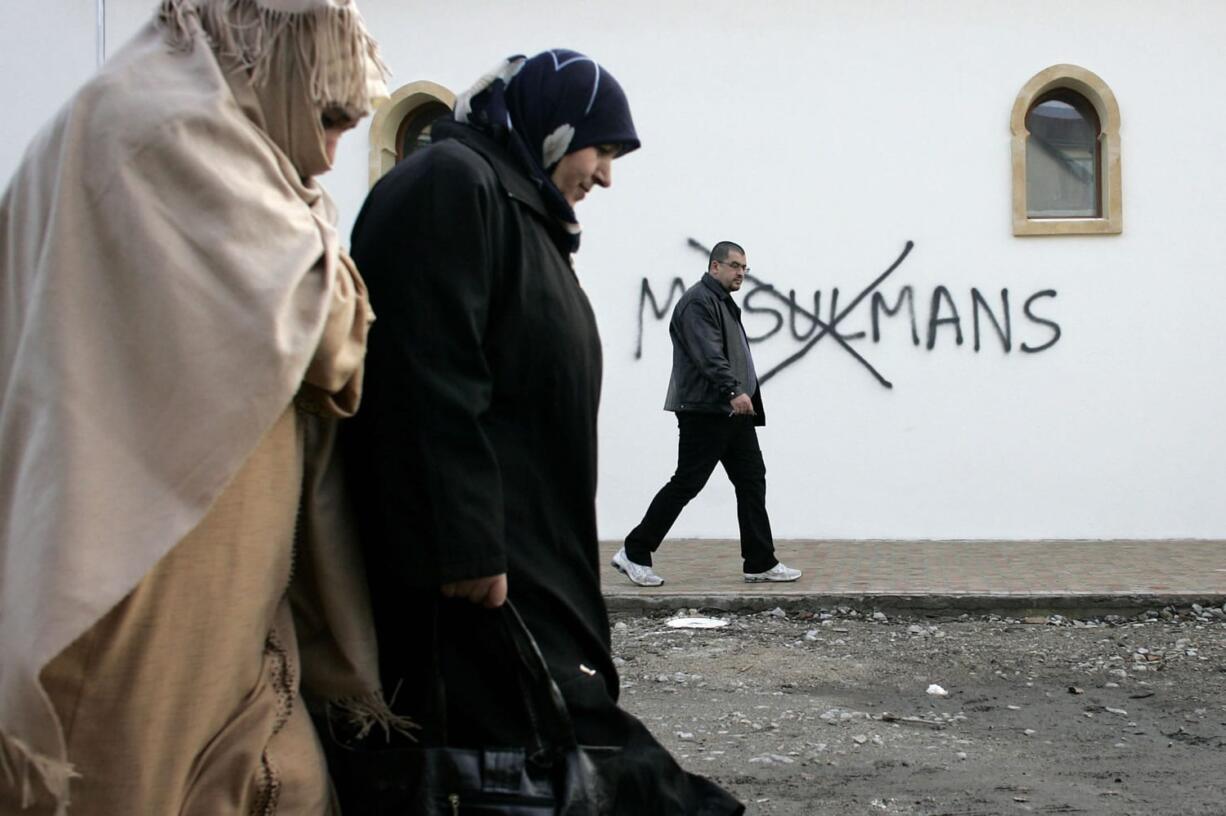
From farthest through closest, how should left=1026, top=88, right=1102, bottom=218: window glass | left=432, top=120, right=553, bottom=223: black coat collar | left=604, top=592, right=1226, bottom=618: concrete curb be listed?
left=1026, top=88, right=1102, bottom=218: window glass → left=604, top=592, right=1226, bottom=618: concrete curb → left=432, top=120, right=553, bottom=223: black coat collar

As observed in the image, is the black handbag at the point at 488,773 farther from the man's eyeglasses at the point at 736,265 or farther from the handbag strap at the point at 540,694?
the man's eyeglasses at the point at 736,265

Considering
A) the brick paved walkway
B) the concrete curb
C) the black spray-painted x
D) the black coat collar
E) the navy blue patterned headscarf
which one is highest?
the black spray-painted x

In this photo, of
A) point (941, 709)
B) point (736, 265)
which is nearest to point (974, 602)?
point (941, 709)

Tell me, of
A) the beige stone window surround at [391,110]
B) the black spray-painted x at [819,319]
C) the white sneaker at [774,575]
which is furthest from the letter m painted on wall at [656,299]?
the white sneaker at [774,575]

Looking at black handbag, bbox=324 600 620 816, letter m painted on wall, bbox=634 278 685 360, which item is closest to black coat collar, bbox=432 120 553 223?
black handbag, bbox=324 600 620 816

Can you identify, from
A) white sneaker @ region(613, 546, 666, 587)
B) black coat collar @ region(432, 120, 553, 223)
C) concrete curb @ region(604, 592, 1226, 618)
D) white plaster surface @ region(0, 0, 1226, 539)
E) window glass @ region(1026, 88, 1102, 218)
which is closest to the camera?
black coat collar @ region(432, 120, 553, 223)

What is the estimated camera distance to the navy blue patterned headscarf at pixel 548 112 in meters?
2.31

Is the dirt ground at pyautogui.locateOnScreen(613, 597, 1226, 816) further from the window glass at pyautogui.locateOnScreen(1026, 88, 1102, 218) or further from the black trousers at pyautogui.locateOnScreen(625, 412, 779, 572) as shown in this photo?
the window glass at pyautogui.locateOnScreen(1026, 88, 1102, 218)

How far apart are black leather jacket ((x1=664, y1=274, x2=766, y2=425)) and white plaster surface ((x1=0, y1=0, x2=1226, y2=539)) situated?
2.49m

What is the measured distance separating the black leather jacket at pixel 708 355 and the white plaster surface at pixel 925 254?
249 centimetres

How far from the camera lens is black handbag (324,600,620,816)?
6.61 feet

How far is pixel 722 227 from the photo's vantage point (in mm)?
10414

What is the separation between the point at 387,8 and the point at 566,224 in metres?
8.91

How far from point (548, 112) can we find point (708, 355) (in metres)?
5.40
